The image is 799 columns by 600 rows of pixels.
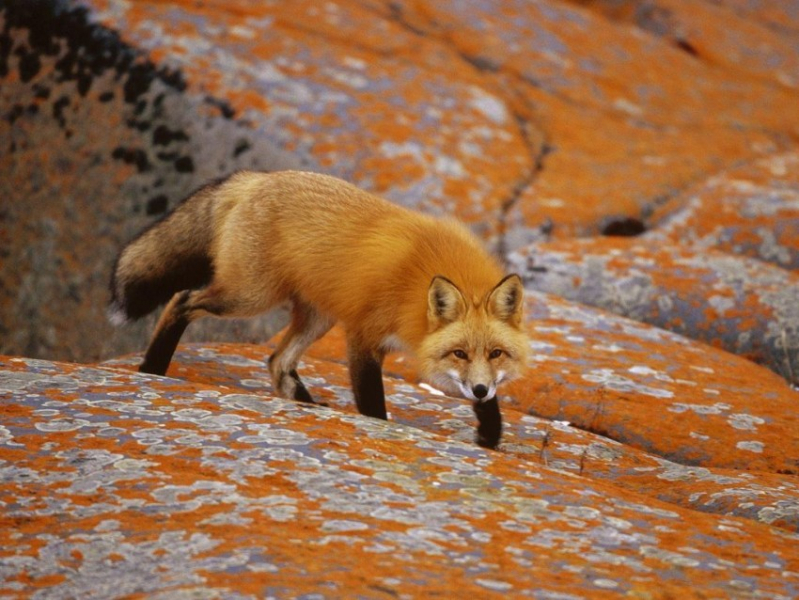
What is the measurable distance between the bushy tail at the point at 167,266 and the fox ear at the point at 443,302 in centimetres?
156

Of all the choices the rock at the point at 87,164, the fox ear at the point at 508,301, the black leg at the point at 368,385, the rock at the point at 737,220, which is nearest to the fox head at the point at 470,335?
the fox ear at the point at 508,301

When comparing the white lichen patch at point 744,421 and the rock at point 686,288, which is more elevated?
the rock at point 686,288

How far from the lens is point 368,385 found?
183 inches

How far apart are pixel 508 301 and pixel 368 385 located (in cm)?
80

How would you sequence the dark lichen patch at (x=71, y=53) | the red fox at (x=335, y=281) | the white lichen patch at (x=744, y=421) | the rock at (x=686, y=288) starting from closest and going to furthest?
the red fox at (x=335, y=281), the white lichen patch at (x=744, y=421), the rock at (x=686, y=288), the dark lichen patch at (x=71, y=53)

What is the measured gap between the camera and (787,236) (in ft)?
25.2

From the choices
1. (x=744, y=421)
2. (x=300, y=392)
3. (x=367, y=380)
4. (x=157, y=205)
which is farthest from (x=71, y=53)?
(x=744, y=421)

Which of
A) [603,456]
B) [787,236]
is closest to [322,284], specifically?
[603,456]

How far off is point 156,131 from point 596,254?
375 cm

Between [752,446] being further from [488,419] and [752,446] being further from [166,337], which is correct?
[166,337]

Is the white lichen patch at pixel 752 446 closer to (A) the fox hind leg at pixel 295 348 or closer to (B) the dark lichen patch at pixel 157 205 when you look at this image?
(A) the fox hind leg at pixel 295 348

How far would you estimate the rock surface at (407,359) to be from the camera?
275 cm

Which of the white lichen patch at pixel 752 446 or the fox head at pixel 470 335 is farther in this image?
the white lichen patch at pixel 752 446

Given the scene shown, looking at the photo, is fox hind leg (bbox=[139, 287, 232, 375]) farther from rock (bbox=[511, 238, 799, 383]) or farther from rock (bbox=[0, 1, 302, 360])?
rock (bbox=[511, 238, 799, 383])
